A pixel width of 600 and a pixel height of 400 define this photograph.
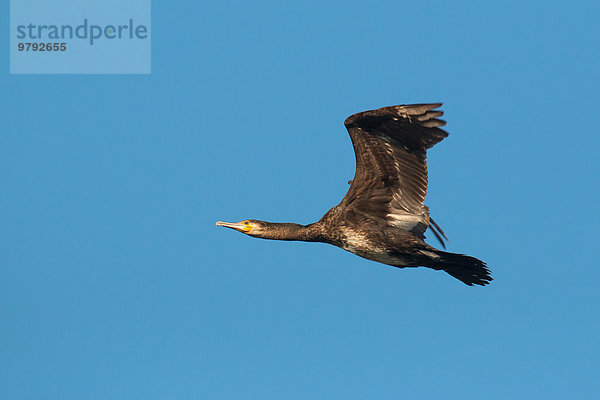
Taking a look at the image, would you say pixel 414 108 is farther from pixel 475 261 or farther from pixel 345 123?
pixel 475 261

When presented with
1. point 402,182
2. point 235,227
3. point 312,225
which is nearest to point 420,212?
point 402,182

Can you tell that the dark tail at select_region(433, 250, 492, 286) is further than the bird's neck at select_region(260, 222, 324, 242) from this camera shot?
No

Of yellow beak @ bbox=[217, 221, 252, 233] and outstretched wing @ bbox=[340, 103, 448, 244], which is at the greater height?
outstretched wing @ bbox=[340, 103, 448, 244]

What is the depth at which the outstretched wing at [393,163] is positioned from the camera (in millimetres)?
9992

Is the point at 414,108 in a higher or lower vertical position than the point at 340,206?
higher

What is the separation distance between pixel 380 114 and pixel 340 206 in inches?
60.6

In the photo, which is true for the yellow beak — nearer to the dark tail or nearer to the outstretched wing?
the outstretched wing

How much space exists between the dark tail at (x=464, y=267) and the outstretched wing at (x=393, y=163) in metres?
0.58

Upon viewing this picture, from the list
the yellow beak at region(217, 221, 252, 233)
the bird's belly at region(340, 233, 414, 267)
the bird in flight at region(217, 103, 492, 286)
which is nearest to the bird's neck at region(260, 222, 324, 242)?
the bird in flight at region(217, 103, 492, 286)

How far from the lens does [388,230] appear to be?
1077 cm

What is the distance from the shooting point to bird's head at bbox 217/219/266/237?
1148 cm

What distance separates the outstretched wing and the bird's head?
118 centimetres

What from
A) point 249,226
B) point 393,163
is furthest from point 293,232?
point 393,163

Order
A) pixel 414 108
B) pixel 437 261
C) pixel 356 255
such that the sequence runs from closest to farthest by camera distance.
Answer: pixel 414 108 < pixel 437 261 < pixel 356 255
